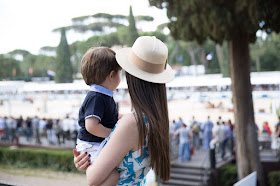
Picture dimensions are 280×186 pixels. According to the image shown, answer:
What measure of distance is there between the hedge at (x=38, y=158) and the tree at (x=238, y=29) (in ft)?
14.5

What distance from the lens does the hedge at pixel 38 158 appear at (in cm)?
795

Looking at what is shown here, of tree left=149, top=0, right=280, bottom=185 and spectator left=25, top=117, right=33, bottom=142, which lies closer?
tree left=149, top=0, right=280, bottom=185

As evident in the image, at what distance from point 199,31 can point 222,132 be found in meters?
2.59

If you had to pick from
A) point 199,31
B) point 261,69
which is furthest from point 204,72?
point 199,31

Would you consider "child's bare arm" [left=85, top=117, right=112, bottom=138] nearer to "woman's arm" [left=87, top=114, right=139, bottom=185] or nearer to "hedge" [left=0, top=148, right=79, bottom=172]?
"woman's arm" [left=87, top=114, right=139, bottom=185]

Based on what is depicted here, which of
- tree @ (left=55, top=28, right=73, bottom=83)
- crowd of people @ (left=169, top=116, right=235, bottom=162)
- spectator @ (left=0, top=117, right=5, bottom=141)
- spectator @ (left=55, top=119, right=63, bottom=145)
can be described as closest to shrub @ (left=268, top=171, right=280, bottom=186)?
crowd of people @ (left=169, top=116, right=235, bottom=162)

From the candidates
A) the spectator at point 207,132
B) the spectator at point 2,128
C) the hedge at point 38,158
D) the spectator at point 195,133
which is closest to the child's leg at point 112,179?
the spectator at point 207,132

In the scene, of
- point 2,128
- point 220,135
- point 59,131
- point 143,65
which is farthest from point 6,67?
point 143,65

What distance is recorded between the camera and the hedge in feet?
26.1

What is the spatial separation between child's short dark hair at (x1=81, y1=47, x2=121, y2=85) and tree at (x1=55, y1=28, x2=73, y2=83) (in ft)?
39.6

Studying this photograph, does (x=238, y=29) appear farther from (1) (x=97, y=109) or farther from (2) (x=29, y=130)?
(2) (x=29, y=130)

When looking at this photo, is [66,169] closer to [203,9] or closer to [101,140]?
[203,9]

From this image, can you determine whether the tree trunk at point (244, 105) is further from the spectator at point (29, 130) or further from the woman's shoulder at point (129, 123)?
the spectator at point (29, 130)

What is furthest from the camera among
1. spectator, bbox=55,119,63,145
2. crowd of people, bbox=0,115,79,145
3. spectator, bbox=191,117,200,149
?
spectator, bbox=55,119,63,145
